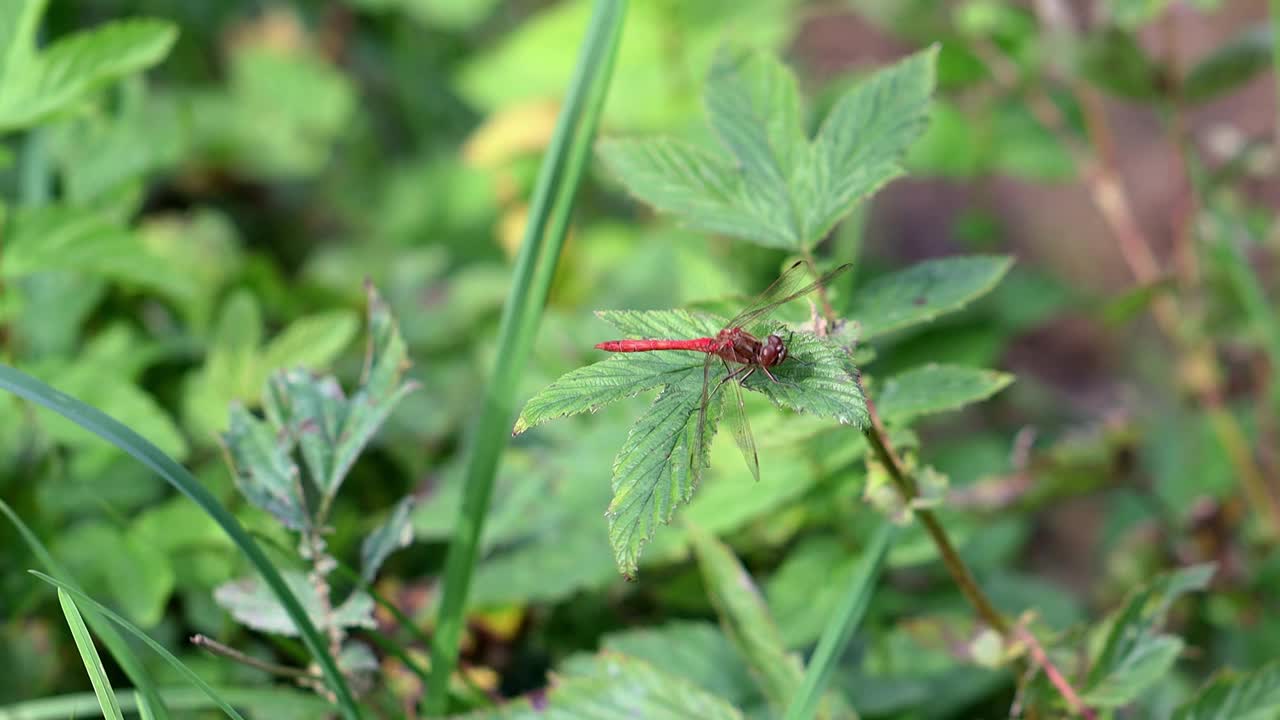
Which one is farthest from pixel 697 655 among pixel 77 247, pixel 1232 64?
pixel 1232 64

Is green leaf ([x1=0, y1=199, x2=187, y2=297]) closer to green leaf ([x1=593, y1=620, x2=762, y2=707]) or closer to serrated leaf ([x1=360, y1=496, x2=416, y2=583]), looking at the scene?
serrated leaf ([x1=360, y1=496, x2=416, y2=583])

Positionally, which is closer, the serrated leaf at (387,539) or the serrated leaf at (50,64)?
the serrated leaf at (387,539)

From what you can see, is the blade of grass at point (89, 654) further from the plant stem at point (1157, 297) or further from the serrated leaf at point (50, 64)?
the plant stem at point (1157, 297)

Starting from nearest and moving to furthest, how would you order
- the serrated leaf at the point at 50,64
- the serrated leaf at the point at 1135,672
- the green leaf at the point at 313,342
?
the serrated leaf at the point at 1135,672 → the serrated leaf at the point at 50,64 → the green leaf at the point at 313,342

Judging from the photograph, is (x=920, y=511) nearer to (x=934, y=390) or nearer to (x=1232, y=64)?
(x=934, y=390)

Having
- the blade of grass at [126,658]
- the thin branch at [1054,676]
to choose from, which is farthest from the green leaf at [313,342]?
the thin branch at [1054,676]

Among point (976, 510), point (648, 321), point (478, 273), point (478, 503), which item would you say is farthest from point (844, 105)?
point (478, 273)
